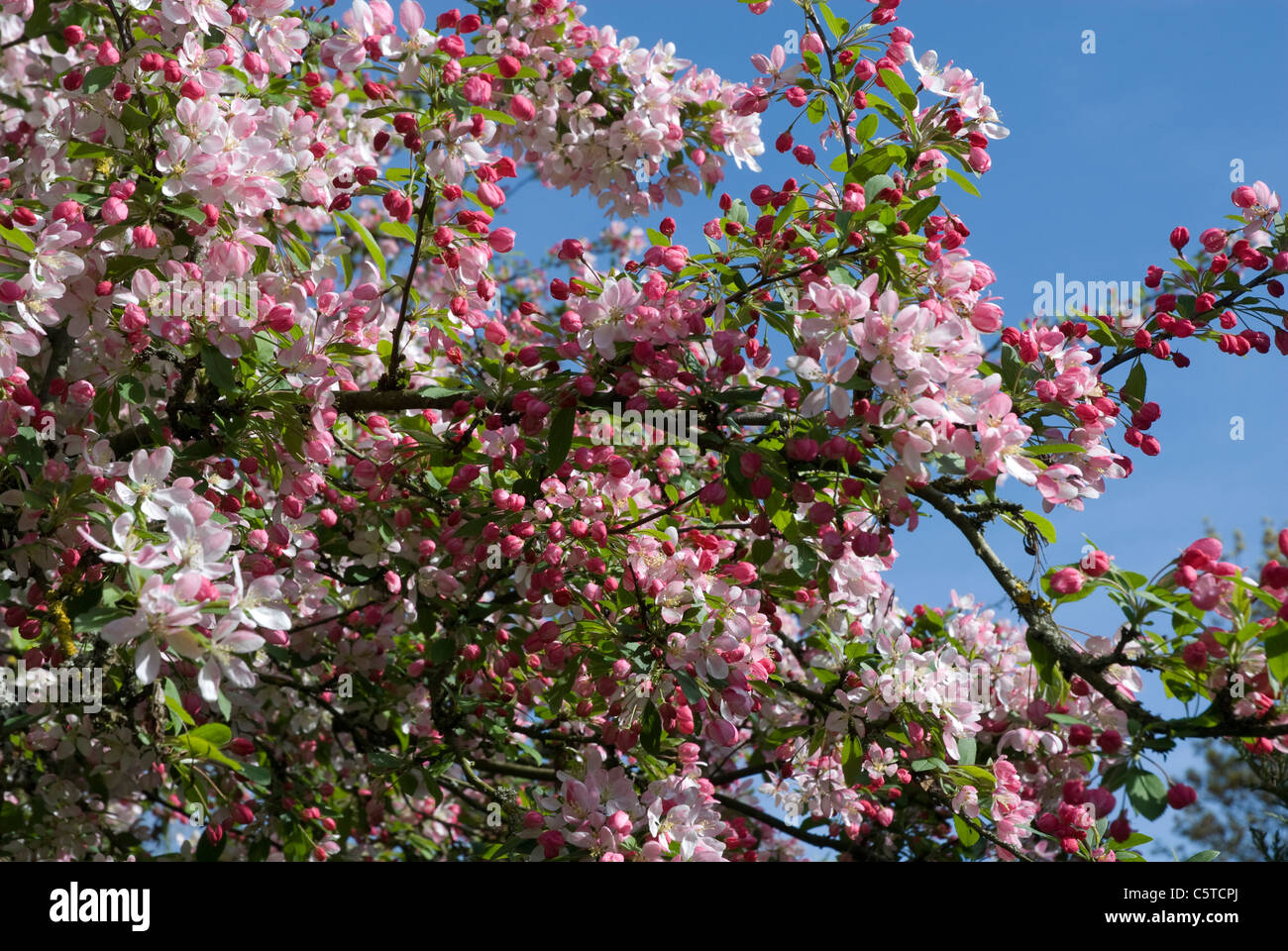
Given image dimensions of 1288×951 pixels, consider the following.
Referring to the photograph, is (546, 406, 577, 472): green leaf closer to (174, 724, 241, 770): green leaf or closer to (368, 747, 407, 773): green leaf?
(174, 724, 241, 770): green leaf

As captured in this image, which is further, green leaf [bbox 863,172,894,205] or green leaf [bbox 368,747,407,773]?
green leaf [bbox 368,747,407,773]

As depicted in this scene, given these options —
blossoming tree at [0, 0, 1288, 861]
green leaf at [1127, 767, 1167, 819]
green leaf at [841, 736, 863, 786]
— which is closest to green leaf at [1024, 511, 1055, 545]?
blossoming tree at [0, 0, 1288, 861]

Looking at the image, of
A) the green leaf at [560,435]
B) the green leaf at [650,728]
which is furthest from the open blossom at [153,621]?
the green leaf at [650,728]

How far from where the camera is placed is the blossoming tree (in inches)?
71.2

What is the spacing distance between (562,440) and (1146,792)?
1263mm

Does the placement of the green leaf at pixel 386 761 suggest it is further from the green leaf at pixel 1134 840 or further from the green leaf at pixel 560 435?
the green leaf at pixel 1134 840

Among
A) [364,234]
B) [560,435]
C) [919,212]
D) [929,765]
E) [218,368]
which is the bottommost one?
[929,765]

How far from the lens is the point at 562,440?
2170 mm

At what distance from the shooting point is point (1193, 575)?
1.65 m

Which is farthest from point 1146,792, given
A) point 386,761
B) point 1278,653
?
point 386,761

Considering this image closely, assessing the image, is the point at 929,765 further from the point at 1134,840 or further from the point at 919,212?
the point at 919,212
